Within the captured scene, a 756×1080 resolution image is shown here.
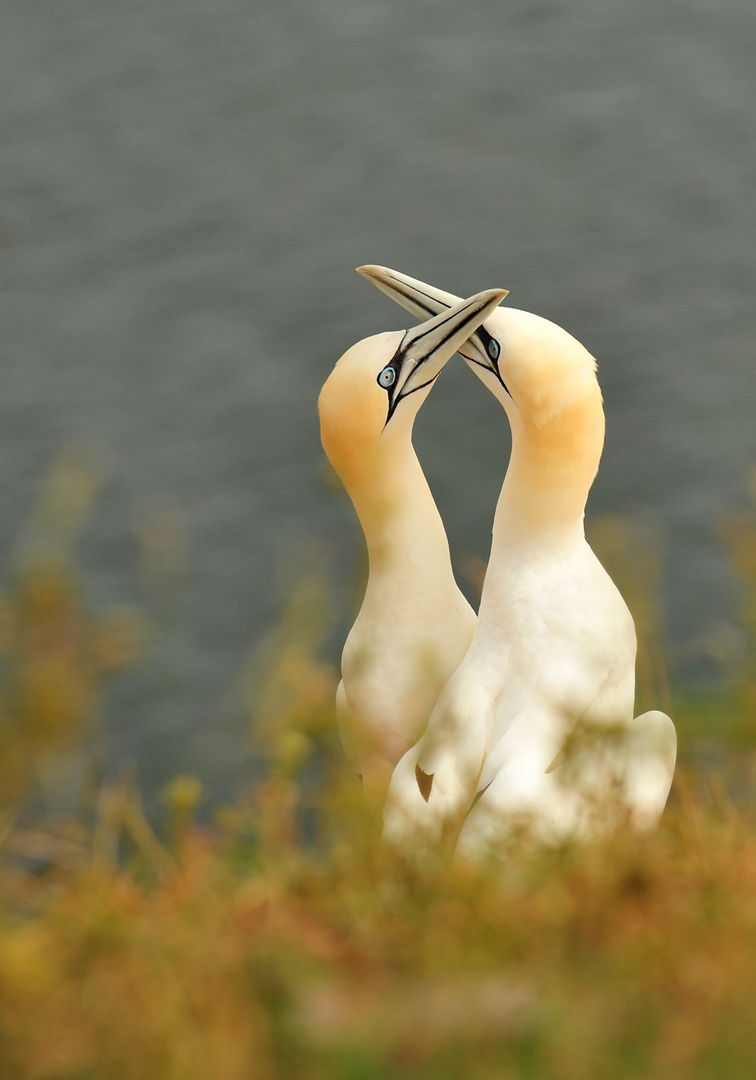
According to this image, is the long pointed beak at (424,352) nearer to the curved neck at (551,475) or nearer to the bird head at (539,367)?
the bird head at (539,367)

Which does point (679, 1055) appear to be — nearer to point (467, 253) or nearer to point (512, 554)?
point (512, 554)

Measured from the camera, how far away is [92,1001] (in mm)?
1395

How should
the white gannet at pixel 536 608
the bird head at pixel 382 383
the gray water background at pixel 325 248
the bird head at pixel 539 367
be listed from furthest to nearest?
the gray water background at pixel 325 248
the bird head at pixel 382 383
the bird head at pixel 539 367
the white gannet at pixel 536 608

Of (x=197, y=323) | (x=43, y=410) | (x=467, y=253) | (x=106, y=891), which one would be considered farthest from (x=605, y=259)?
(x=106, y=891)

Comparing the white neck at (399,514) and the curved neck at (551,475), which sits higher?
the curved neck at (551,475)

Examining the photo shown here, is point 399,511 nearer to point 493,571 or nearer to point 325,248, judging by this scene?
point 493,571

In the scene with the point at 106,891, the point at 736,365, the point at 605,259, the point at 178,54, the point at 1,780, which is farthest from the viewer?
the point at 178,54

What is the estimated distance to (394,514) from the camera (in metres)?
3.33

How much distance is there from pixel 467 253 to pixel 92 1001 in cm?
530

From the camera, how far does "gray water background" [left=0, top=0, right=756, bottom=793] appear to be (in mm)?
5719

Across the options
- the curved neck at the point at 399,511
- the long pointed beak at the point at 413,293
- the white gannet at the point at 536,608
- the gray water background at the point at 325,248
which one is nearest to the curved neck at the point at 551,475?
the white gannet at the point at 536,608

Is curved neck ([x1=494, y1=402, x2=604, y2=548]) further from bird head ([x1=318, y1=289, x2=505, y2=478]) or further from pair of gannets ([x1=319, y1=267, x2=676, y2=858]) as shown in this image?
bird head ([x1=318, y1=289, x2=505, y2=478])

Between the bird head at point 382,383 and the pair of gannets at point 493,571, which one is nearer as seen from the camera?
the pair of gannets at point 493,571

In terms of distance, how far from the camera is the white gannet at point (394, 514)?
3189mm
